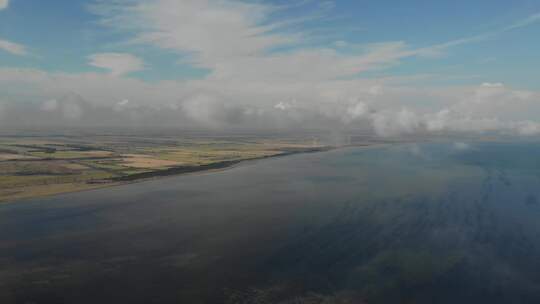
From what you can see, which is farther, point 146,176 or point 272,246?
point 146,176

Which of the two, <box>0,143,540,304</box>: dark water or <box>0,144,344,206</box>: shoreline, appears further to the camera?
<box>0,144,344,206</box>: shoreline

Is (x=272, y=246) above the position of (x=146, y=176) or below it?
below

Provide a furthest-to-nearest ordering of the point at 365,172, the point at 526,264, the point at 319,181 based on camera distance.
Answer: the point at 365,172 < the point at 319,181 < the point at 526,264

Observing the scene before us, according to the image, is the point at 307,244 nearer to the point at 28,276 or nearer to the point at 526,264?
the point at 526,264

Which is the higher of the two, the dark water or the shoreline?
the shoreline

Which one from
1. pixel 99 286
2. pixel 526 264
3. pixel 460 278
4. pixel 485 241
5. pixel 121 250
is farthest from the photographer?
pixel 485 241

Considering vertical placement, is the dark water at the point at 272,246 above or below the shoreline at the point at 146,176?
below

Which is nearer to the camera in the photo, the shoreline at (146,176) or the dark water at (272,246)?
the dark water at (272,246)

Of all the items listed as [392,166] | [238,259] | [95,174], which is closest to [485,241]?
[238,259]
